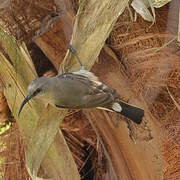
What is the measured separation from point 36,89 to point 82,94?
10.6 inches

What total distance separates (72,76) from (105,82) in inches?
13.3

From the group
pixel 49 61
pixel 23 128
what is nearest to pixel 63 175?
pixel 23 128

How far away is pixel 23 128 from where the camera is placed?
328cm

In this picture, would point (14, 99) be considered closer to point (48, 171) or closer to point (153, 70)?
point (48, 171)

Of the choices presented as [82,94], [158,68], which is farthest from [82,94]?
[158,68]

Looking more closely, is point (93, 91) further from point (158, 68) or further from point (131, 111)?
point (158, 68)

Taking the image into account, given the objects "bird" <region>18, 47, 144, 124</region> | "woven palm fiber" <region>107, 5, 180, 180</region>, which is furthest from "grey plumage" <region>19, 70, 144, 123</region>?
"woven palm fiber" <region>107, 5, 180, 180</region>

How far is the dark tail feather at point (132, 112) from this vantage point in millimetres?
3211

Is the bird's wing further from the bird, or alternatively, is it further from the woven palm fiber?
the woven palm fiber

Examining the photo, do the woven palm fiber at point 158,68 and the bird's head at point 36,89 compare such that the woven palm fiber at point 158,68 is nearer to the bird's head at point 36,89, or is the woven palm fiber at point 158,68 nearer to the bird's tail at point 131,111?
the bird's tail at point 131,111

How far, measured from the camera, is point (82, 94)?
3.27m

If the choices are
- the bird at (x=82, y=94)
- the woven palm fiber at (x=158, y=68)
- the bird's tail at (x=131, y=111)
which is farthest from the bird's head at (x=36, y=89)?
the woven palm fiber at (x=158, y=68)

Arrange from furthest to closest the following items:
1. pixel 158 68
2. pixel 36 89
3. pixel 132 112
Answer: pixel 158 68 → pixel 132 112 → pixel 36 89

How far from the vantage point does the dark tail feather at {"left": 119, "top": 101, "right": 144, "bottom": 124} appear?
3.21 metres
